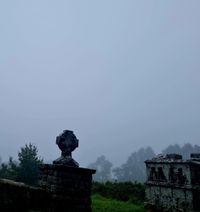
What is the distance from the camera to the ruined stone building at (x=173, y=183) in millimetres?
20844

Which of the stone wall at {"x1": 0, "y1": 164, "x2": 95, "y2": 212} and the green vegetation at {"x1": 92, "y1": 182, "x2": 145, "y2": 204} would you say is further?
the green vegetation at {"x1": 92, "y1": 182, "x2": 145, "y2": 204}

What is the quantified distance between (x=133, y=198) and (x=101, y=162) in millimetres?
129989

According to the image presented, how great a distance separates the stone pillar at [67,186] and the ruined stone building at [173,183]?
16664mm

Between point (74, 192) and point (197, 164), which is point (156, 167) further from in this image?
point (74, 192)

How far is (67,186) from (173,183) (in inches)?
733

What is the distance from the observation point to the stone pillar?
561 centimetres

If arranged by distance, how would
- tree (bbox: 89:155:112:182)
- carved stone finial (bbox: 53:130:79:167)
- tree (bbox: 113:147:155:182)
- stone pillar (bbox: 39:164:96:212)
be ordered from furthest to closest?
tree (bbox: 89:155:112:182) < tree (bbox: 113:147:155:182) < carved stone finial (bbox: 53:130:79:167) < stone pillar (bbox: 39:164:96:212)

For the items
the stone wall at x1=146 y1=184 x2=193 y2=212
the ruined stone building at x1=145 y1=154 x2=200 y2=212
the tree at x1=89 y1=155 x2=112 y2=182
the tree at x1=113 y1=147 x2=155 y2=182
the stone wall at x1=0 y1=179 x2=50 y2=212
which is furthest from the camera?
the tree at x1=89 y1=155 x2=112 y2=182

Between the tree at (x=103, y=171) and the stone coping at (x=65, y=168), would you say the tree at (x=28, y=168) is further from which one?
the tree at (x=103, y=171)

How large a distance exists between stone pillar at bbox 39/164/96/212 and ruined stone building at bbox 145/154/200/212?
1666 centimetres

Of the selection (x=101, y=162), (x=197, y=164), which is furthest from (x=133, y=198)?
(x=101, y=162)

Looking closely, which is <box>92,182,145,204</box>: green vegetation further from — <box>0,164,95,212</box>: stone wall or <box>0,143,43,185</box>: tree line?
<box>0,164,95,212</box>: stone wall

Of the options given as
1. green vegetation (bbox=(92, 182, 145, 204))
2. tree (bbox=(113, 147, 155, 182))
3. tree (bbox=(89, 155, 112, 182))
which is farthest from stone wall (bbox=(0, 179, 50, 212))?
tree (bbox=(89, 155, 112, 182))

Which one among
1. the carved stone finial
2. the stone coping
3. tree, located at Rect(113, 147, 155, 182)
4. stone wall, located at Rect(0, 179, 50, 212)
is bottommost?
stone wall, located at Rect(0, 179, 50, 212)
